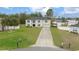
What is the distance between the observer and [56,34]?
2.84 meters

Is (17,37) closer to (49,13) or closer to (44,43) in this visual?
(44,43)

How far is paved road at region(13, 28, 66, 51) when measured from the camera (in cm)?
283

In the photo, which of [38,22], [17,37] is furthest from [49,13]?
[17,37]

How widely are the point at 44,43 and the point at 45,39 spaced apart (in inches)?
1.6

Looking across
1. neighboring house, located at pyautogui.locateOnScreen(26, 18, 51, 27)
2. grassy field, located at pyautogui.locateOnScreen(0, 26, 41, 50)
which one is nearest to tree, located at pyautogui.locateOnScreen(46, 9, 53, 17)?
neighboring house, located at pyautogui.locateOnScreen(26, 18, 51, 27)

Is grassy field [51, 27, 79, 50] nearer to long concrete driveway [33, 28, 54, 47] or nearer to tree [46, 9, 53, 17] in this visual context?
long concrete driveway [33, 28, 54, 47]

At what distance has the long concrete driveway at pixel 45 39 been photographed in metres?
2.83

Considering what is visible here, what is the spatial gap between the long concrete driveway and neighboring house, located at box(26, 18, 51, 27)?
5cm

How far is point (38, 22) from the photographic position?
285cm

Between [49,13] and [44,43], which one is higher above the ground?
[49,13]

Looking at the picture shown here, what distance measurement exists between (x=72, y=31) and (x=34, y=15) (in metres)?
0.40
